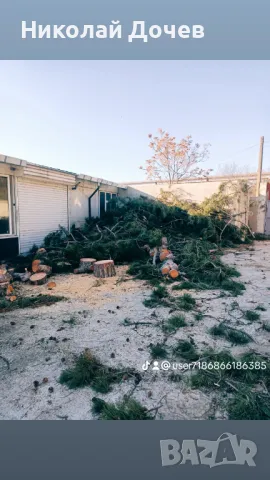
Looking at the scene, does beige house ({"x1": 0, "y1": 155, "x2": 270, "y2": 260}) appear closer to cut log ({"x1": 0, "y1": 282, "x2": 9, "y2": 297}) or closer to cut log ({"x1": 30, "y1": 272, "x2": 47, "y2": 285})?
cut log ({"x1": 30, "y1": 272, "x2": 47, "y2": 285})

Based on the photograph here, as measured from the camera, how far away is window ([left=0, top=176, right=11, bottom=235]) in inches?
228

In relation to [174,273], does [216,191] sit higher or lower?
higher

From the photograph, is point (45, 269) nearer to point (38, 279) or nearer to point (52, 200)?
point (38, 279)

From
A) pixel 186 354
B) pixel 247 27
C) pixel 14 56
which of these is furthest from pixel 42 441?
pixel 247 27

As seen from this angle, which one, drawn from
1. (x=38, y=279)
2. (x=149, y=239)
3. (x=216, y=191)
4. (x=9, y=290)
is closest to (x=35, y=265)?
(x=38, y=279)

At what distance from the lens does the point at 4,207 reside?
5859mm

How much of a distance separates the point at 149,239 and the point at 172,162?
6512 millimetres

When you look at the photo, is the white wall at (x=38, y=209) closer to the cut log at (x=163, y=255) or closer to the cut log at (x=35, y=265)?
the cut log at (x=35, y=265)

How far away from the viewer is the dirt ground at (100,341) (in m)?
1.67

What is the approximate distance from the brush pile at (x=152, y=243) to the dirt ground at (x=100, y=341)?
602 millimetres

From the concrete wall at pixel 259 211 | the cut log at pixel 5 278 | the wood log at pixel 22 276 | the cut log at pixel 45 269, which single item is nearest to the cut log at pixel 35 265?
the cut log at pixel 45 269

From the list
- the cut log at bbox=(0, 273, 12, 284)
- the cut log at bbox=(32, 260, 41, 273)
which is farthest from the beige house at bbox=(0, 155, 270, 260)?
the cut log at bbox=(0, 273, 12, 284)

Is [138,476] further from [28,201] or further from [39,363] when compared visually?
[28,201]

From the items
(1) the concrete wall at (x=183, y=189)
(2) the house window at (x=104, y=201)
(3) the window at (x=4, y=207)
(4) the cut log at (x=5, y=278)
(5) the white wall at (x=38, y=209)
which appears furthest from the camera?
(1) the concrete wall at (x=183, y=189)
